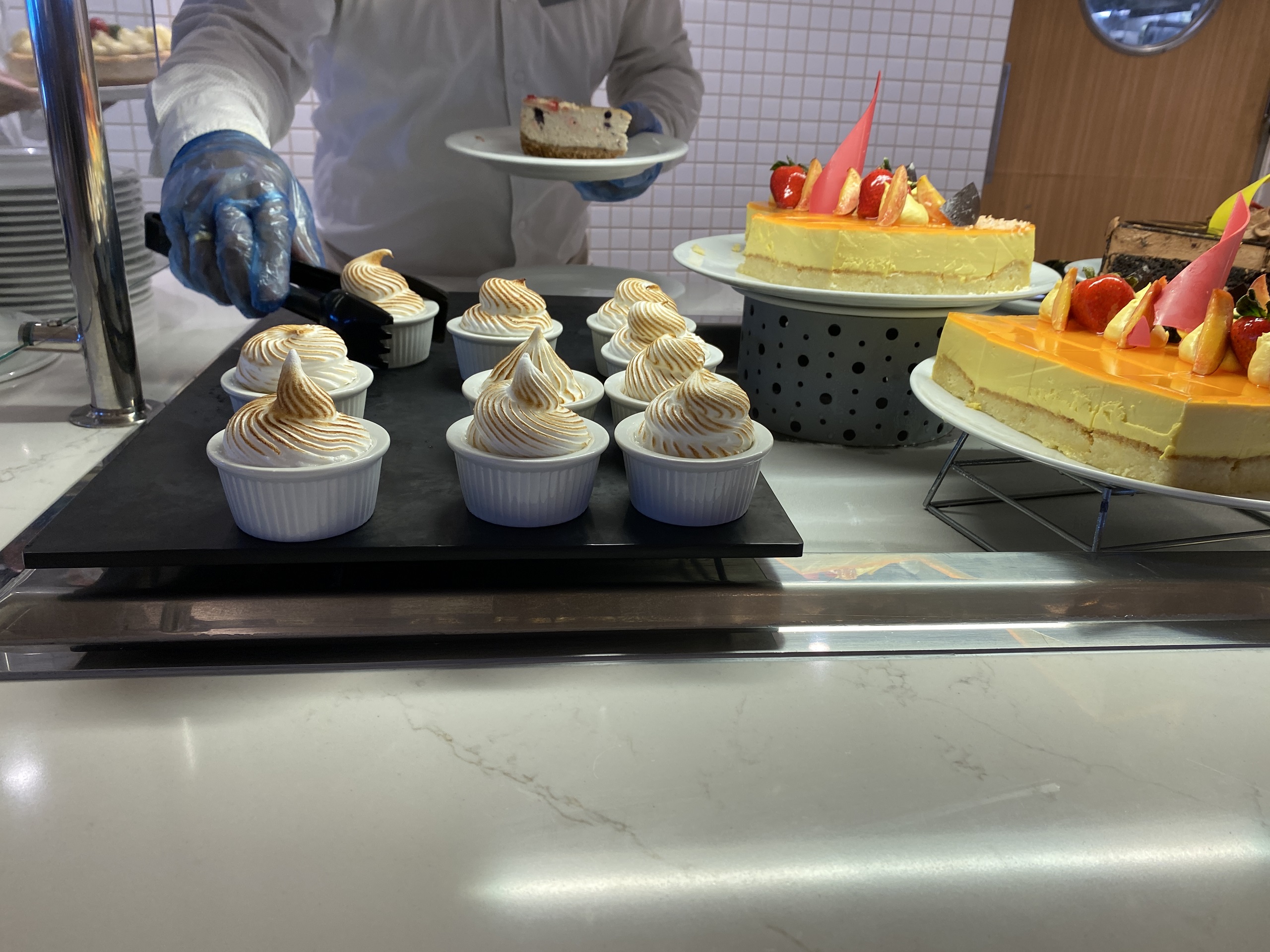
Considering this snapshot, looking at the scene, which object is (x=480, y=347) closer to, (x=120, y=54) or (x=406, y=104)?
(x=120, y=54)

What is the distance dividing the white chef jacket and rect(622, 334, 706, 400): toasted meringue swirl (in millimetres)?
843

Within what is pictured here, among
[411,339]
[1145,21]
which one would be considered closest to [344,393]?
[411,339]

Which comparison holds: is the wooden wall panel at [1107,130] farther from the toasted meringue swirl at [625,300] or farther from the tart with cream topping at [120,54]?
the tart with cream topping at [120,54]

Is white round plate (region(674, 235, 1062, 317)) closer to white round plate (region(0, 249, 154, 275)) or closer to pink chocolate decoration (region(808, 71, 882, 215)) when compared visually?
pink chocolate decoration (region(808, 71, 882, 215))

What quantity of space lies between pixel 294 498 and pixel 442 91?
4.50 ft

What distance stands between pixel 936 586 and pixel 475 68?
1573mm

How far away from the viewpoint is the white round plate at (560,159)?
1.44m

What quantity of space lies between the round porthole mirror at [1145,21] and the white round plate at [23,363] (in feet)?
8.15

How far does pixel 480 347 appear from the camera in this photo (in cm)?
137

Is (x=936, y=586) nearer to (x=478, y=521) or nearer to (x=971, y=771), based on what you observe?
(x=971, y=771)

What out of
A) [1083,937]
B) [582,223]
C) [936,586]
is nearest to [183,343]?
[582,223]

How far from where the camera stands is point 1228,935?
20.9 inches

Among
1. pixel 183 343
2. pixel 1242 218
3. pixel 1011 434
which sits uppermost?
pixel 1242 218

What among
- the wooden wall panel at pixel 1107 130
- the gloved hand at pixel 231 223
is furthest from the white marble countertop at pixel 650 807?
the wooden wall panel at pixel 1107 130
